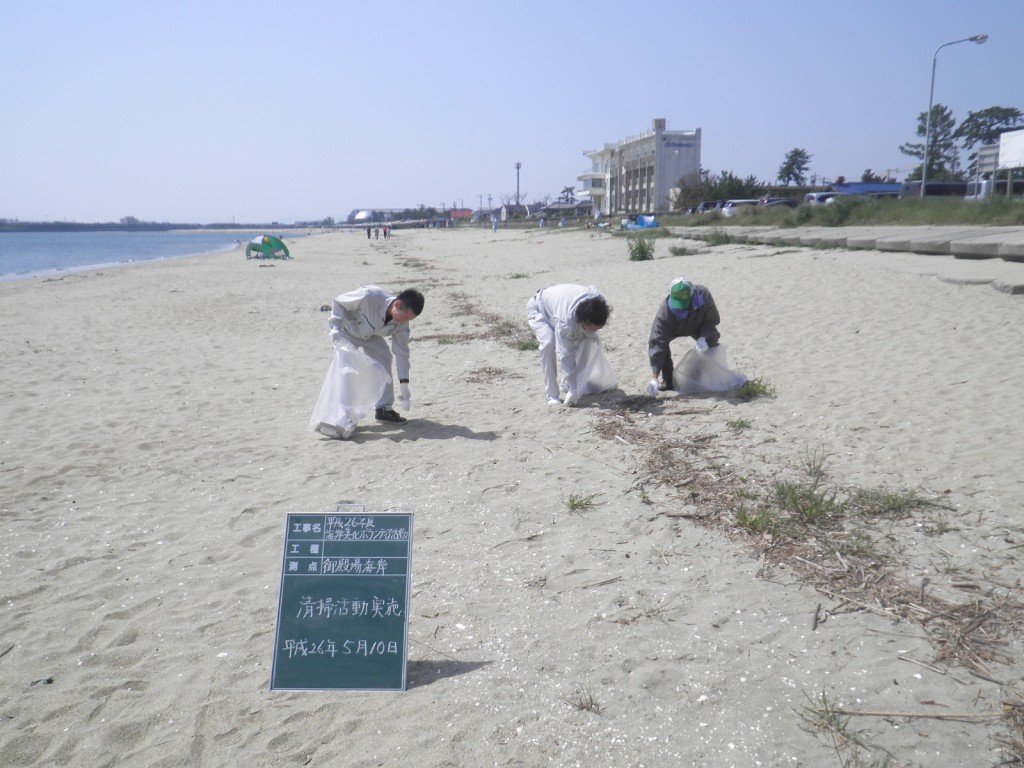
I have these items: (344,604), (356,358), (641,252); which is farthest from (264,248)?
(344,604)

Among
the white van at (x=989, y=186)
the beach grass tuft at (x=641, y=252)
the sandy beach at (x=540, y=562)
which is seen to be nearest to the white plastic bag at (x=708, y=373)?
the sandy beach at (x=540, y=562)

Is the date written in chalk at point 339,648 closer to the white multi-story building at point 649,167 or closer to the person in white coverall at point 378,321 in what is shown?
the person in white coverall at point 378,321

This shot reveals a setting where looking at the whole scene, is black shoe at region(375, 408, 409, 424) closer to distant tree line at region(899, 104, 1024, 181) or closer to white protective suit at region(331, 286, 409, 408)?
white protective suit at region(331, 286, 409, 408)

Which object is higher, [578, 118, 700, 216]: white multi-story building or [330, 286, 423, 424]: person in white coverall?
[578, 118, 700, 216]: white multi-story building

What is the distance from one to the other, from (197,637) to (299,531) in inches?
33.4

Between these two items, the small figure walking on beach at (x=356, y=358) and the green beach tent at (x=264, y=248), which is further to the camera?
the green beach tent at (x=264, y=248)

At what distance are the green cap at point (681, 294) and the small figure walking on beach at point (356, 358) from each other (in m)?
2.20

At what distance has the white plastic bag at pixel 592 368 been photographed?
6.60 m

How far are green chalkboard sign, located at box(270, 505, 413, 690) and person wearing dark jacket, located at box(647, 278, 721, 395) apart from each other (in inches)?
162

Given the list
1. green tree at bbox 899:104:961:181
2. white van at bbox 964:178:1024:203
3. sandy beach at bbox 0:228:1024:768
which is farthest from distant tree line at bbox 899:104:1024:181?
sandy beach at bbox 0:228:1024:768

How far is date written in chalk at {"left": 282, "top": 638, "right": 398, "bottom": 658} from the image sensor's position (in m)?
2.76

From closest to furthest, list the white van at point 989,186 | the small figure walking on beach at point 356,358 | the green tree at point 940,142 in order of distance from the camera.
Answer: the small figure walking on beach at point 356,358 < the white van at point 989,186 < the green tree at point 940,142

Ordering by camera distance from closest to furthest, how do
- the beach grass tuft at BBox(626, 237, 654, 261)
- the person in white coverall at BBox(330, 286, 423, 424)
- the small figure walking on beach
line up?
the person in white coverall at BBox(330, 286, 423, 424) < the small figure walking on beach < the beach grass tuft at BBox(626, 237, 654, 261)

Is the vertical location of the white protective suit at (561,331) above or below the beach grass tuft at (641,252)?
below
